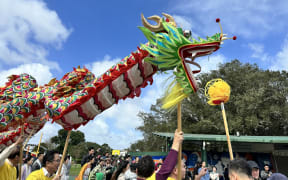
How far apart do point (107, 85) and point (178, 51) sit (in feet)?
3.67

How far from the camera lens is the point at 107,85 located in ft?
9.87

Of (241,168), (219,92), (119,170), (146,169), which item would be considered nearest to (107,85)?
(146,169)

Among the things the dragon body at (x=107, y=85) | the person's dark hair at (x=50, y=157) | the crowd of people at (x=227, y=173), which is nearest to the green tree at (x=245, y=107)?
the crowd of people at (x=227, y=173)

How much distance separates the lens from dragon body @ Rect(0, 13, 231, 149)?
2.34 meters

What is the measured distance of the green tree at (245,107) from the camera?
16734 millimetres

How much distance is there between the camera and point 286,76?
18.6 m

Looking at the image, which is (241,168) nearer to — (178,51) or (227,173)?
(178,51)

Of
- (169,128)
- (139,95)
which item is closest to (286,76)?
(169,128)

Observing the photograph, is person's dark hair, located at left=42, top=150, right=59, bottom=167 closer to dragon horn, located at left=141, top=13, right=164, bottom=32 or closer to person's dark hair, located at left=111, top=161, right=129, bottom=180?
person's dark hair, located at left=111, top=161, right=129, bottom=180

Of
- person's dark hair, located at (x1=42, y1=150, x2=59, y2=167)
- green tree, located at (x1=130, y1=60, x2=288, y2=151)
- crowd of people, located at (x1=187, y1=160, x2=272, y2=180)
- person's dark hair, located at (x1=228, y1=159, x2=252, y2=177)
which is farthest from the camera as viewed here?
A: green tree, located at (x1=130, y1=60, x2=288, y2=151)

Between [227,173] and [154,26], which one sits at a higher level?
[154,26]

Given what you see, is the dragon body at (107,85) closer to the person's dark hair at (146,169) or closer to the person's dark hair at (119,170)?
the person's dark hair at (146,169)

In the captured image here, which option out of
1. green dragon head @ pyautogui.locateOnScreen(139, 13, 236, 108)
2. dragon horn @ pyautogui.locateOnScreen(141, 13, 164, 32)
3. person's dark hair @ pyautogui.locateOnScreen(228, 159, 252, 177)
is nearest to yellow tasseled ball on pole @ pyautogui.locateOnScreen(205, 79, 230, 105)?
green dragon head @ pyautogui.locateOnScreen(139, 13, 236, 108)

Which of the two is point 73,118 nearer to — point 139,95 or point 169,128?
point 139,95
